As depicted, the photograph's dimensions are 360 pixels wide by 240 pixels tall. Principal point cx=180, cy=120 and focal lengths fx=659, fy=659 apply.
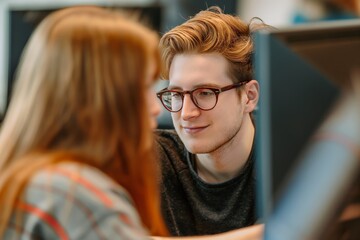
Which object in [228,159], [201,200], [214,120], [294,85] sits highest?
[294,85]

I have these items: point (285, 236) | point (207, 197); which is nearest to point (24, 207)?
point (285, 236)

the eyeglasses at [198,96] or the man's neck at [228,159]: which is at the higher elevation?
the eyeglasses at [198,96]

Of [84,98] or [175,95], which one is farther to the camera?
[175,95]

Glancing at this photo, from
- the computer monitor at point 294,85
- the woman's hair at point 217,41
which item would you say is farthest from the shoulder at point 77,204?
the woman's hair at point 217,41

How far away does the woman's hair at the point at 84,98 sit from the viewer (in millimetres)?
934

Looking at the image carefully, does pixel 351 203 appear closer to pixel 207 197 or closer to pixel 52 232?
pixel 52 232

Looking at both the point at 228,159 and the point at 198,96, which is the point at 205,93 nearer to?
the point at 198,96

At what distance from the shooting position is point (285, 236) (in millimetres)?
815

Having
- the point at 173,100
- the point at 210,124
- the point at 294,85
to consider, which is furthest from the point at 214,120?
the point at 294,85

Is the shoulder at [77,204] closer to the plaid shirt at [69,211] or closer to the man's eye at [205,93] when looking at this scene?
the plaid shirt at [69,211]

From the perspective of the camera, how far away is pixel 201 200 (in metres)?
1.67

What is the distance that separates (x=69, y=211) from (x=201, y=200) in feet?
2.72

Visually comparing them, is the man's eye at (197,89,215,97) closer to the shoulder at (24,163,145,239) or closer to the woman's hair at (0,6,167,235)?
the woman's hair at (0,6,167,235)

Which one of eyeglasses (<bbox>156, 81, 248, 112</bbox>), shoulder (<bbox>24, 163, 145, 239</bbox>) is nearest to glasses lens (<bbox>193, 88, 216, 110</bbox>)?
eyeglasses (<bbox>156, 81, 248, 112</bbox>)
